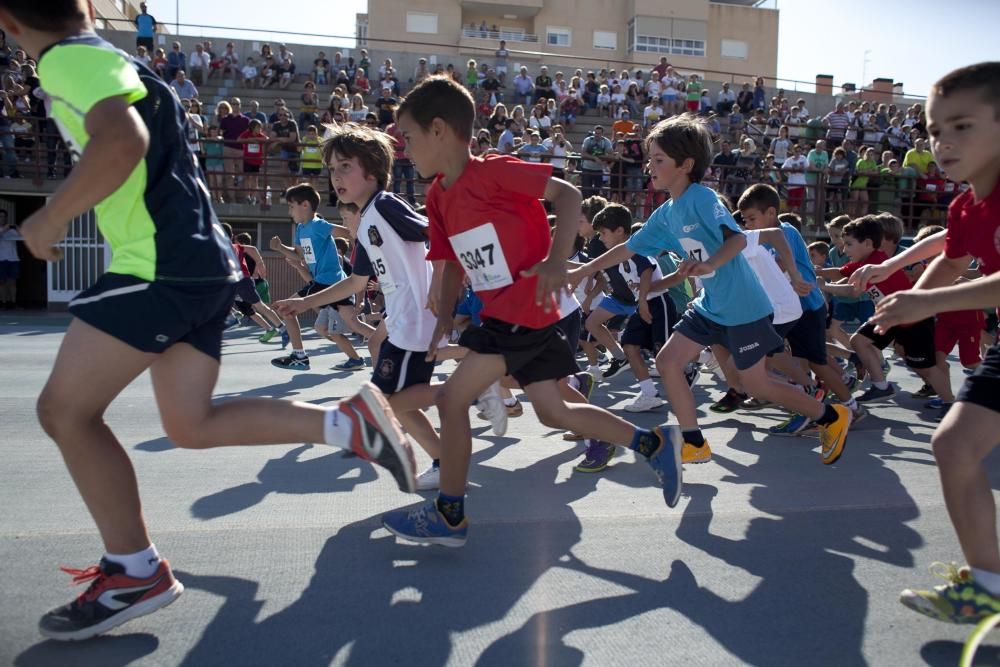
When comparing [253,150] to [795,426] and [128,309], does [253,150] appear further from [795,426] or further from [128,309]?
[128,309]

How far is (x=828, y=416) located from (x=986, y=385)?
7.35 feet

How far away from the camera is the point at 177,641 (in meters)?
2.64

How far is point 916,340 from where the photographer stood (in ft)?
23.5

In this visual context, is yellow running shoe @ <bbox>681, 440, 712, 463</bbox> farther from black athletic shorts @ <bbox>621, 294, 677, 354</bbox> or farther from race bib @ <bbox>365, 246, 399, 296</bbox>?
black athletic shorts @ <bbox>621, 294, 677, 354</bbox>

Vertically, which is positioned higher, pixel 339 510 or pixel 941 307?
pixel 941 307

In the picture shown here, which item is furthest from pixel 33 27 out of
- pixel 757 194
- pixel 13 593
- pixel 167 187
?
pixel 757 194

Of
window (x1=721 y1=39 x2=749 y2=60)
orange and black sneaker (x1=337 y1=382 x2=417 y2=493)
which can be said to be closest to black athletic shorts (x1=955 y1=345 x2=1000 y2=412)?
orange and black sneaker (x1=337 y1=382 x2=417 y2=493)

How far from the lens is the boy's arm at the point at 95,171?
235cm

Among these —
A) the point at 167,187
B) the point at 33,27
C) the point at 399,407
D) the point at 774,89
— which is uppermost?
the point at 774,89

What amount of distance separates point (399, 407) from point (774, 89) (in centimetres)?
2726

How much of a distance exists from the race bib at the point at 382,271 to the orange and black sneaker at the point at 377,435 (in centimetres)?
167

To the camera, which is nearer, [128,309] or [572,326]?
[128,309]

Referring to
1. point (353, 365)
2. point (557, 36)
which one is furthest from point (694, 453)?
point (557, 36)

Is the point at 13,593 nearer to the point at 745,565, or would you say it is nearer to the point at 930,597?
the point at 745,565
